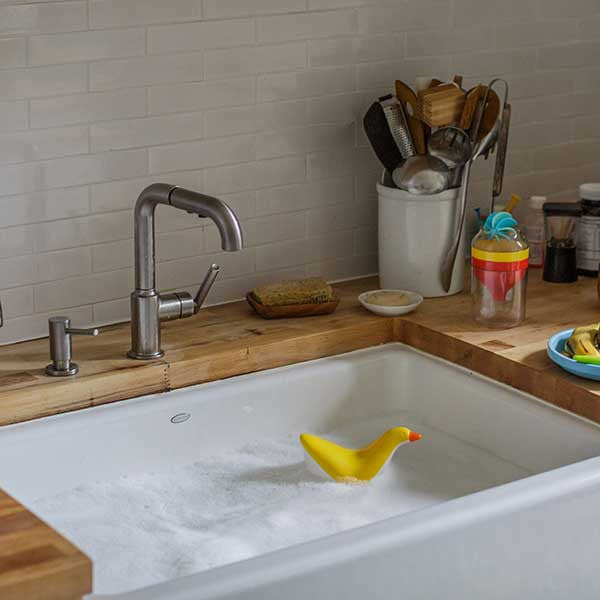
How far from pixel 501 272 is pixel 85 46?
0.91 metres

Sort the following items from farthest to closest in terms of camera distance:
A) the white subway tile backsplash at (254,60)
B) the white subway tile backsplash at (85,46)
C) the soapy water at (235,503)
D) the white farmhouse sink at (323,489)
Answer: the white subway tile backsplash at (254,60)
the white subway tile backsplash at (85,46)
the soapy water at (235,503)
the white farmhouse sink at (323,489)

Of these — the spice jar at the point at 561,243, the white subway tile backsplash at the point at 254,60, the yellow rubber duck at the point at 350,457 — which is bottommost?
the yellow rubber duck at the point at 350,457

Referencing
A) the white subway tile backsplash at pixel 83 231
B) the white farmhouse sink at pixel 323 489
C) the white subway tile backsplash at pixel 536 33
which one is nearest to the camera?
the white farmhouse sink at pixel 323 489

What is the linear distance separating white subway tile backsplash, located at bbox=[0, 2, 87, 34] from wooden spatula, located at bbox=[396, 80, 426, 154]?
0.69 metres

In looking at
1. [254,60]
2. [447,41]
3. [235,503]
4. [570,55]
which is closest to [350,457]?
[235,503]

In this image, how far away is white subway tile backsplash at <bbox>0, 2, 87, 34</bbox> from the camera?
2.26 metres

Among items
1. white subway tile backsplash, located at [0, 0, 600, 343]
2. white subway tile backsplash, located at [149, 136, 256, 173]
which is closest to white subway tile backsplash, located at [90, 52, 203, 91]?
white subway tile backsplash, located at [0, 0, 600, 343]

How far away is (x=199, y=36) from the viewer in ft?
8.18

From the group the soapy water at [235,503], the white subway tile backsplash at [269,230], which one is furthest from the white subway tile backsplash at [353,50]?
the soapy water at [235,503]

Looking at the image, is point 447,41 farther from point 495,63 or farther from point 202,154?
point 202,154

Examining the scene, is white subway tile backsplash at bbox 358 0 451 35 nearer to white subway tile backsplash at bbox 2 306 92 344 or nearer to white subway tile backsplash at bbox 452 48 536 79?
white subway tile backsplash at bbox 452 48 536 79

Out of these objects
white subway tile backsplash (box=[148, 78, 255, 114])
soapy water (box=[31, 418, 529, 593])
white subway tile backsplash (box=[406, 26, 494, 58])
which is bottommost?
soapy water (box=[31, 418, 529, 593])

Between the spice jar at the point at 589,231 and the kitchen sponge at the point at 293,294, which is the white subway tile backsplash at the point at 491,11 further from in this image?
the kitchen sponge at the point at 293,294

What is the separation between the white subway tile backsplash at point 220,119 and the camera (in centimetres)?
236
